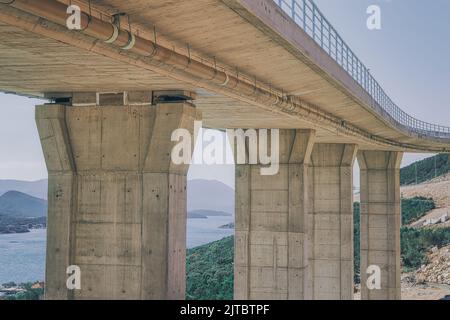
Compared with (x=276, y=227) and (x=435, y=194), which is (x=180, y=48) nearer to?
(x=276, y=227)

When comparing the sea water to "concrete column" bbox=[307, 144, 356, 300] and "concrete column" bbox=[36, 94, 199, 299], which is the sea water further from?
"concrete column" bbox=[36, 94, 199, 299]

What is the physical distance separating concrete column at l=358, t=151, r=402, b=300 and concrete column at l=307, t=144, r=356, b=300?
11.6 m

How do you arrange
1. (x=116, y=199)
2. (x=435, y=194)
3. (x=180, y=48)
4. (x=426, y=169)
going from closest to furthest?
(x=180, y=48), (x=116, y=199), (x=435, y=194), (x=426, y=169)

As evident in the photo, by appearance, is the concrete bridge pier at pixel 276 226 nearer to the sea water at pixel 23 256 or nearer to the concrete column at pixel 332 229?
the concrete column at pixel 332 229

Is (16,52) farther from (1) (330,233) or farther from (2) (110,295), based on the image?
(1) (330,233)

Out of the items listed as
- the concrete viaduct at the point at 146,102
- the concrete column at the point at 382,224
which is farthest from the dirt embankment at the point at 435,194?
the concrete viaduct at the point at 146,102

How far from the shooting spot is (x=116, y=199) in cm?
1688

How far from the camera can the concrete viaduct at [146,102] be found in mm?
11250

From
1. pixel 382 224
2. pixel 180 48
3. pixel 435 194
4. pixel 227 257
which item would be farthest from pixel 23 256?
pixel 180 48

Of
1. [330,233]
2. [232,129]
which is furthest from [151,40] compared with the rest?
[330,233]

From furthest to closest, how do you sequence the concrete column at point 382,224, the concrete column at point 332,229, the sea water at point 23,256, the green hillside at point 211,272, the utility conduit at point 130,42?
the sea water at point 23,256 < the green hillside at point 211,272 < the concrete column at point 382,224 < the concrete column at point 332,229 < the utility conduit at point 130,42

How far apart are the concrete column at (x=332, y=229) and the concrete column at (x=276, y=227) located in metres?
8.46

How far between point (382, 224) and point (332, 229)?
521 inches
